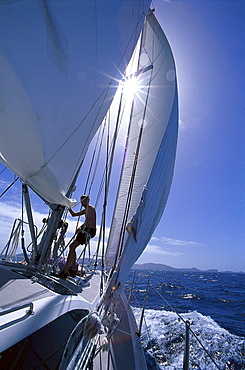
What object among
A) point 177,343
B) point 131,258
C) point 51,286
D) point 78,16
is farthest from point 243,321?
point 78,16

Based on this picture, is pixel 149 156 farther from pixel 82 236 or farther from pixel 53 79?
pixel 53 79

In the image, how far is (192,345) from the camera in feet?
15.3

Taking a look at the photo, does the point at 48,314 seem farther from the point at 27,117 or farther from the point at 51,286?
the point at 27,117

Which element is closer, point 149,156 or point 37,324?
point 37,324

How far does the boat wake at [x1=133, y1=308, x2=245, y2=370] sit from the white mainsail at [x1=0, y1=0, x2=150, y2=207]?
3.16m

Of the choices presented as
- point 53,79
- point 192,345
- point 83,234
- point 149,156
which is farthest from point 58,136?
point 192,345

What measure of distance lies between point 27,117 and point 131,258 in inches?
70.5

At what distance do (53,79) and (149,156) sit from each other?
313 cm

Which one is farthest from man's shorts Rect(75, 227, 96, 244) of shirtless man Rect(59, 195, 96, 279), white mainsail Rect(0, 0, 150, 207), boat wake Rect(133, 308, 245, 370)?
boat wake Rect(133, 308, 245, 370)

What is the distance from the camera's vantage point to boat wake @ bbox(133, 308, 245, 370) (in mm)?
3711

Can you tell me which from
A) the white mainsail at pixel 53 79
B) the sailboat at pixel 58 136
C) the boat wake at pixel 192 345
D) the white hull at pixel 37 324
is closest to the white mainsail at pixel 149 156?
the sailboat at pixel 58 136

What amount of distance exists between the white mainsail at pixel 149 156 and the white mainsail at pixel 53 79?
891 millimetres

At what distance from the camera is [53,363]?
1.50 meters

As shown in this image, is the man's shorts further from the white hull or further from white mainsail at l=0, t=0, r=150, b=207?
white mainsail at l=0, t=0, r=150, b=207
